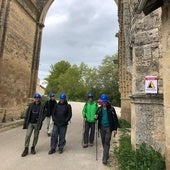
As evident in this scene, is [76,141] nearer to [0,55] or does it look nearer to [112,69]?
[0,55]

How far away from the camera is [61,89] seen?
4869 centimetres

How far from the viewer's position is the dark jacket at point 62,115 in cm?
594

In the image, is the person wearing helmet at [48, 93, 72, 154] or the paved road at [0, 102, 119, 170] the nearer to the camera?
the paved road at [0, 102, 119, 170]

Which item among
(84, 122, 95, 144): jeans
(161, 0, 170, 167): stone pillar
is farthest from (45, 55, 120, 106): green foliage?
(161, 0, 170, 167): stone pillar

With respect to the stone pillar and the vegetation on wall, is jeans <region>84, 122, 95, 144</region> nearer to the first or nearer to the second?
the vegetation on wall

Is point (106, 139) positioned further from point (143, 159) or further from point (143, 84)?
point (143, 84)

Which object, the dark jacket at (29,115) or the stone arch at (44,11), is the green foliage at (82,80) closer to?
the stone arch at (44,11)

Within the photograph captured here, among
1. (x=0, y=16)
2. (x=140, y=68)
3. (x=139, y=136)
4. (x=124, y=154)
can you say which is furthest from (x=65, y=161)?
(x=0, y=16)

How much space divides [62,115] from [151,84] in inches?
106

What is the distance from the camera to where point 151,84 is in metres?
4.95

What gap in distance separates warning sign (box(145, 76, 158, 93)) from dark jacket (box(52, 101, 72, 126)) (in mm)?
2412

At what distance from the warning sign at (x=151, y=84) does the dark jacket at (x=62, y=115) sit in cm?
241

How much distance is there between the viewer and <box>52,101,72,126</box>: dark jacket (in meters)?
5.94

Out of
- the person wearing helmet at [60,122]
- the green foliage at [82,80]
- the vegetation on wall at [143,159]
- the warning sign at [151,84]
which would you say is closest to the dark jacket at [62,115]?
the person wearing helmet at [60,122]
